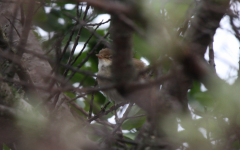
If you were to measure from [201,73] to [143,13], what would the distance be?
528 mm

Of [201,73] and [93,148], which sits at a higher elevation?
[201,73]

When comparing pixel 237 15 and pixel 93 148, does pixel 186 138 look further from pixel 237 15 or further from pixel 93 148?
pixel 237 15

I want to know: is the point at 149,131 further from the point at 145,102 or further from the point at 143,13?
the point at 143,13

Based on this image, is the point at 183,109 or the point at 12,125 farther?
the point at 12,125

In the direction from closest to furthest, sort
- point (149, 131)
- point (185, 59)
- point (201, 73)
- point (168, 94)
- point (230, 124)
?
point (185, 59) → point (201, 73) → point (230, 124) → point (149, 131) → point (168, 94)

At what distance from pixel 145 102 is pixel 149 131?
245mm

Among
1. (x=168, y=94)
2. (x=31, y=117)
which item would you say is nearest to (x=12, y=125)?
(x=31, y=117)

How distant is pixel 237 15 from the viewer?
2047 mm

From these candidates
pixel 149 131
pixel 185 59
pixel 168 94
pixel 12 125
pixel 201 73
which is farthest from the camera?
pixel 12 125

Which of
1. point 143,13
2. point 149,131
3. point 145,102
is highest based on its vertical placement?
point 143,13

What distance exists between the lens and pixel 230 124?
1.95 metres

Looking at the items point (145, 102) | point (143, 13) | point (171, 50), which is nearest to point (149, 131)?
point (145, 102)

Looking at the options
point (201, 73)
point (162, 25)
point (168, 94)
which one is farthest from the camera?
point (168, 94)

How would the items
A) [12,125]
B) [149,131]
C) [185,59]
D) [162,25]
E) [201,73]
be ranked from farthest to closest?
1. [12,125]
2. [149,131]
3. [162,25]
4. [201,73]
5. [185,59]
